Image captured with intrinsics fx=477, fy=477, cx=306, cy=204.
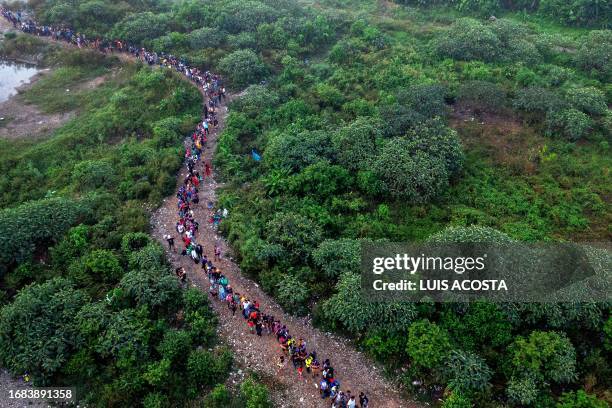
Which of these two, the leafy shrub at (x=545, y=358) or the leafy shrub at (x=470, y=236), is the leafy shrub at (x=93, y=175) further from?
the leafy shrub at (x=545, y=358)

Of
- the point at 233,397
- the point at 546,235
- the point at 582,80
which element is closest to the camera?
the point at 233,397

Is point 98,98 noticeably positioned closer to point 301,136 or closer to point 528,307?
point 301,136

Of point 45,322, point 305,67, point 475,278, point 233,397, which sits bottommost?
point 233,397

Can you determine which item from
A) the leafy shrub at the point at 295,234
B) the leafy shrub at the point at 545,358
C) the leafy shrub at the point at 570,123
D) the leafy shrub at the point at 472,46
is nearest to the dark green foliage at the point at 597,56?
the leafy shrub at the point at 472,46

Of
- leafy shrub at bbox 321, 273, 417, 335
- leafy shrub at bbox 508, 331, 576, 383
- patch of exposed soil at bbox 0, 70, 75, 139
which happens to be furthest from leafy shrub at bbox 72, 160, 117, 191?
leafy shrub at bbox 508, 331, 576, 383

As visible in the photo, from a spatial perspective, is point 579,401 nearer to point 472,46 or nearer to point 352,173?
point 352,173

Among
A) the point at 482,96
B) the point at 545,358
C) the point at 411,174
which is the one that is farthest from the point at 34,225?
the point at 482,96

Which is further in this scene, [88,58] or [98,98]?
[88,58]

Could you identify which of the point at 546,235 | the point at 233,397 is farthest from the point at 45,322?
the point at 546,235
